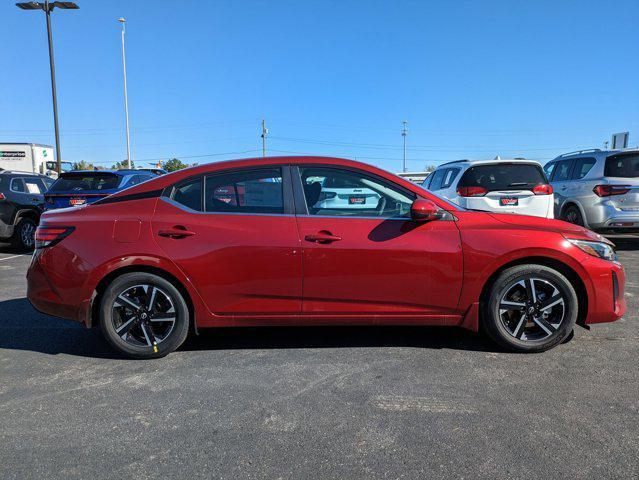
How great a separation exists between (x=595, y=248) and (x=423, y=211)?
1470 millimetres

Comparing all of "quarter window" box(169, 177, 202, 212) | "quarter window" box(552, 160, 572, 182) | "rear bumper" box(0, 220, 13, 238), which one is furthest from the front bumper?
"rear bumper" box(0, 220, 13, 238)

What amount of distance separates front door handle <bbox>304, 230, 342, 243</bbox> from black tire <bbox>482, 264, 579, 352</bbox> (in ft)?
4.35

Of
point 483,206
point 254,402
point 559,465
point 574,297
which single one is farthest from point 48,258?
point 483,206

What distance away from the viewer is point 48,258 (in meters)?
3.75

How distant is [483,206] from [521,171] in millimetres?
846

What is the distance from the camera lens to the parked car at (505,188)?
24.2 ft

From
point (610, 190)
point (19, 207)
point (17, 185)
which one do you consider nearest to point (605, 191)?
point (610, 190)

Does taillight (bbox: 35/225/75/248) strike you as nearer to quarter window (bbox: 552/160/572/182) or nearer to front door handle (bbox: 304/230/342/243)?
front door handle (bbox: 304/230/342/243)

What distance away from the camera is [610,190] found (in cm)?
839

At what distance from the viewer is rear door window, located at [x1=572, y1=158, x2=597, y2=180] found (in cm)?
895

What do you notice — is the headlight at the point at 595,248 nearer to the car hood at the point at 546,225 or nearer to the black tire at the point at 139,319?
the car hood at the point at 546,225

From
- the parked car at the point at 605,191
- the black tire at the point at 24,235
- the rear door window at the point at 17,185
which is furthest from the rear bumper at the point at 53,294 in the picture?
the parked car at the point at 605,191

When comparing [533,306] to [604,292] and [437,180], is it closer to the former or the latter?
[604,292]

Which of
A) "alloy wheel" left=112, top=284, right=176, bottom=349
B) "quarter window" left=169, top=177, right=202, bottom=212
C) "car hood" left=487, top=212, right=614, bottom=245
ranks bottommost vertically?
"alloy wheel" left=112, top=284, right=176, bottom=349
